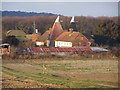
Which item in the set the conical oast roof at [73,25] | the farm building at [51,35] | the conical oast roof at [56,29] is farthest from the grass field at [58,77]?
the conical oast roof at [73,25]

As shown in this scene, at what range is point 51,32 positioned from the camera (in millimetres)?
16281

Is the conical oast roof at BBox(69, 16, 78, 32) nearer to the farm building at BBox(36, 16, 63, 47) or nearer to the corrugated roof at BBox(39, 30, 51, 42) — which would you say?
the farm building at BBox(36, 16, 63, 47)

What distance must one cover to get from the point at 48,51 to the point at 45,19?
4741 mm

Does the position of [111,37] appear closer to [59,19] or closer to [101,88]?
[59,19]

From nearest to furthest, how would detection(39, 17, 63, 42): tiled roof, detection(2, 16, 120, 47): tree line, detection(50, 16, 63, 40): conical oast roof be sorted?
detection(2, 16, 120, 47): tree line, detection(39, 17, 63, 42): tiled roof, detection(50, 16, 63, 40): conical oast roof

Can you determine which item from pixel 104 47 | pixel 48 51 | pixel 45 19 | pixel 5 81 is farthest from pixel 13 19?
pixel 5 81

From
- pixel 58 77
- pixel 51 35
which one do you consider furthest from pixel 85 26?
pixel 58 77

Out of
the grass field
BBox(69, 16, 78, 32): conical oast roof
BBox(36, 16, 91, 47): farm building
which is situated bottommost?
the grass field

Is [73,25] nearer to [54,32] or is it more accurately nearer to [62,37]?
[54,32]

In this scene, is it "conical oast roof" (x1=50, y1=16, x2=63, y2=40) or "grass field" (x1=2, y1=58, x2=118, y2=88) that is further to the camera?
"conical oast roof" (x1=50, y1=16, x2=63, y2=40)

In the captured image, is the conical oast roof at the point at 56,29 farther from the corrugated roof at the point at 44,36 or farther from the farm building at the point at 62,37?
the corrugated roof at the point at 44,36

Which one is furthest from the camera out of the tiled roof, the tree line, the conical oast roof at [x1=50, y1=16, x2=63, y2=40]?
the conical oast roof at [x1=50, y1=16, x2=63, y2=40]

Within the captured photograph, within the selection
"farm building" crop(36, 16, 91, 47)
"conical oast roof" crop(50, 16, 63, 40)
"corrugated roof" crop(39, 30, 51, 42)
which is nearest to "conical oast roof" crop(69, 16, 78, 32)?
"farm building" crop(36, 16, 91, 47)

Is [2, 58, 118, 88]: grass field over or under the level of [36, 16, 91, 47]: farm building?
under
